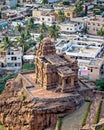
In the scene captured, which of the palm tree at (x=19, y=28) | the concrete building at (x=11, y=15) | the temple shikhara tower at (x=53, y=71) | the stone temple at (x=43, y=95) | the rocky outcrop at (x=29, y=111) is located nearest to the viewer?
the rocky outcrop at (x=29, y=111)

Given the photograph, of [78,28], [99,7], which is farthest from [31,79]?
[99,7]

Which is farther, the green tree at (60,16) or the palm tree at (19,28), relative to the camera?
the green tree at (60,16)

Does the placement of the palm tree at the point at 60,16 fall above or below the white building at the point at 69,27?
above

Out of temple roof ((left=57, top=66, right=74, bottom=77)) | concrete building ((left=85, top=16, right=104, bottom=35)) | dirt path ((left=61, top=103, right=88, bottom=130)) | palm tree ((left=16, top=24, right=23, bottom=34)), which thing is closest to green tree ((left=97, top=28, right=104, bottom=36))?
concrete building ((left=85, top=16, right=104, bottom=35))

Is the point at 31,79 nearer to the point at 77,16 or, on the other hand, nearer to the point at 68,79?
the point at 68,79

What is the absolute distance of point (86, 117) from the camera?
38781mm

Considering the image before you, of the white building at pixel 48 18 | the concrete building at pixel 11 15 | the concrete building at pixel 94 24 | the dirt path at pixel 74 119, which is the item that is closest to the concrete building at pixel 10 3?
the concrete building at pixel 11 15

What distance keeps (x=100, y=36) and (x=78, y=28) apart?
8025 millimetres

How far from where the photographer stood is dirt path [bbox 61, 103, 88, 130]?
3796cm

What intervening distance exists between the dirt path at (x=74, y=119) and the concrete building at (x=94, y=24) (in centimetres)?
4113

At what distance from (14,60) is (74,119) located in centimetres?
2565

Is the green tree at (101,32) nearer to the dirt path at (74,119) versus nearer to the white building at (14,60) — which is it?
the white building at (14,60)

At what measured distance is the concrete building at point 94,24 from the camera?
3182 inches

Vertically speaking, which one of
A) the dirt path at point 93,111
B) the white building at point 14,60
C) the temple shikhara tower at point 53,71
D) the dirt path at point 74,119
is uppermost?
the temple shikhara tower at point 53,71
